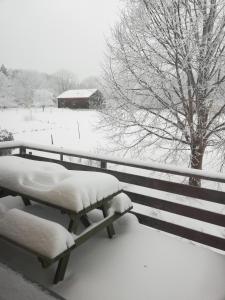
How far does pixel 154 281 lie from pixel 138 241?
690mm

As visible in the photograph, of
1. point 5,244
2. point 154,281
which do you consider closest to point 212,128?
point 154,281

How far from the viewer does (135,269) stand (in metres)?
2.64

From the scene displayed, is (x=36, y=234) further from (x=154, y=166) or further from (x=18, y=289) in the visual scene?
(x=154, y=166)

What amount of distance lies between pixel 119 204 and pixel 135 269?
0.76m

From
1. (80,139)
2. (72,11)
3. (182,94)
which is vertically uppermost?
(72,11)

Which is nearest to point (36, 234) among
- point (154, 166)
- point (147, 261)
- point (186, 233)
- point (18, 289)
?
point (18, 289)

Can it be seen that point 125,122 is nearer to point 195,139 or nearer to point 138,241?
point 195,139

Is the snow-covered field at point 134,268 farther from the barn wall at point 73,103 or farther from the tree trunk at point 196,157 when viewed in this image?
the barn wall at point 73,103

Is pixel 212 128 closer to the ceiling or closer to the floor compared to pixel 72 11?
closer to the floor

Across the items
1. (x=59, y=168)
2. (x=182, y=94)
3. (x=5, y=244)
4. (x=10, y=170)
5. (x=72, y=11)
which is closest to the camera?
(x=5, y=244)

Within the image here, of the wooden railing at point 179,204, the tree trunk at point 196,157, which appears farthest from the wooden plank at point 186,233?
the tree trunk at point 196,157

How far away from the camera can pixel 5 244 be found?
2.97m

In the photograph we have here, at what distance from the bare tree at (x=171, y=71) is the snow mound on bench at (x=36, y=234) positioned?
5.36 m

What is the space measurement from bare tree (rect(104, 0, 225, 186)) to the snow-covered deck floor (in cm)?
433
